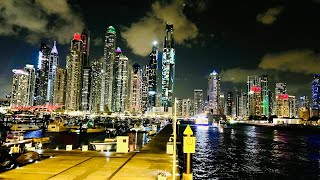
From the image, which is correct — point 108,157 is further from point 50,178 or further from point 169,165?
point 50,178

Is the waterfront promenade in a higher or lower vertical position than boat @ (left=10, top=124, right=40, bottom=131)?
higher

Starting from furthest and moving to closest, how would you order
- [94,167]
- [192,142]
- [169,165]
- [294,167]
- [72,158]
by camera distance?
[294,167], [72,158], [169,165], [94,167], [192,142]

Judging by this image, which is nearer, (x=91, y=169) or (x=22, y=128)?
(x=91, y=169)

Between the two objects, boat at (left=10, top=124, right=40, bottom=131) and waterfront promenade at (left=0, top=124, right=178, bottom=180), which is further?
boat at (left=10, top=124, right=40, bottom=131)

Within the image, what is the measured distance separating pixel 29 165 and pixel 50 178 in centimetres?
585

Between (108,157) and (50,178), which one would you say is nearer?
(50,178)

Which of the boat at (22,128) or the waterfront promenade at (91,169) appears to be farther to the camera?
the boat at (22,128)

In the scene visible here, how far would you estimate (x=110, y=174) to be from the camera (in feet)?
69.5

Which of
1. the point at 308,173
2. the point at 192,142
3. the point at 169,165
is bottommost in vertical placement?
the point at 308,173

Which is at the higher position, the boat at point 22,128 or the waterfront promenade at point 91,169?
the waterfront promenade at point 91,169

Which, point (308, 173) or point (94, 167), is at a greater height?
point (94, 167)

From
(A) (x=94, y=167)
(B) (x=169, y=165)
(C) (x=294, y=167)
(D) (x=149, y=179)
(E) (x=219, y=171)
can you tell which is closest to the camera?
(D) (x=149, y=179)

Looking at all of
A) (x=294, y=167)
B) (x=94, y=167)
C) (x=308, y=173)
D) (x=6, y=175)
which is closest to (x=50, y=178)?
(x=6, y=175)

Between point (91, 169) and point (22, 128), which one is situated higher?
point (91, 169)
